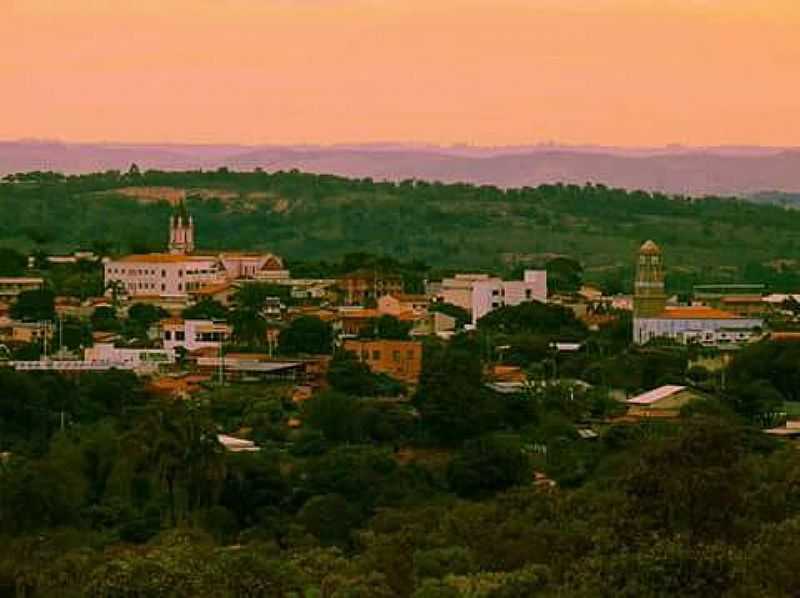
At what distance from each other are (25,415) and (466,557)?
1747 cm

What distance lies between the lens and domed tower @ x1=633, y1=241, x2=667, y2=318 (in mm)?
60281

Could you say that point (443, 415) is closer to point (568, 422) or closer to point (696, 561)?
point (568, 422)

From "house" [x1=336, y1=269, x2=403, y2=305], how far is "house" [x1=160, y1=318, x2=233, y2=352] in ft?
30.7

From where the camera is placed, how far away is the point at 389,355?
53.8m

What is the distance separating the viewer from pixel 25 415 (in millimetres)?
43656

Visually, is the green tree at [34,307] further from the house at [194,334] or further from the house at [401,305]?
the house at [401,305]

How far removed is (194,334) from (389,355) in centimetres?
505

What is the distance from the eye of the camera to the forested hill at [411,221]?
96375mm

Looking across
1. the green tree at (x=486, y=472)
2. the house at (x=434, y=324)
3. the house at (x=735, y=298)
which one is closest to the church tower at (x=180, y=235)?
the house at (x=735, y=298)

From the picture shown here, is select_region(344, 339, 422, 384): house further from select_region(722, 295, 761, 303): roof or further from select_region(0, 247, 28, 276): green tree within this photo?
select_region(0, 247, 28, 276): green tree

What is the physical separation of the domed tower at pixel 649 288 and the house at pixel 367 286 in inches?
267

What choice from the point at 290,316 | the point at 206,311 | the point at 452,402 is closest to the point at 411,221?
the point at 206,311

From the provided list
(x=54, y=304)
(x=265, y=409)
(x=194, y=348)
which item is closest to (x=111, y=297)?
(x=54, y=304)

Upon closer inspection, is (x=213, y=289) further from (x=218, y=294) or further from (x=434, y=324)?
(x=434, y=324)
